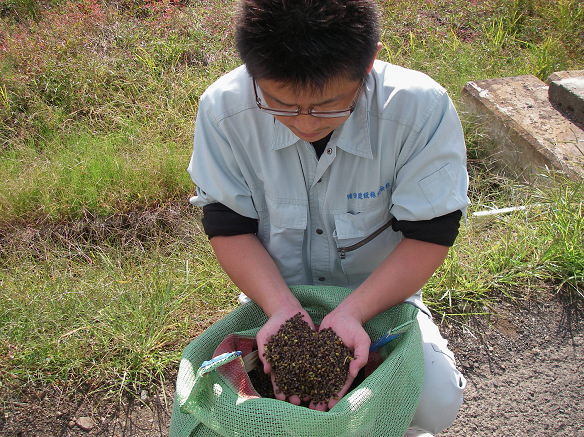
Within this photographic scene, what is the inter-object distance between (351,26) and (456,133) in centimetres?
58

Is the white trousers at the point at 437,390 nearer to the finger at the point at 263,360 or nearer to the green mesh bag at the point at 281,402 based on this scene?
the green mesh bag at the point at 281,402

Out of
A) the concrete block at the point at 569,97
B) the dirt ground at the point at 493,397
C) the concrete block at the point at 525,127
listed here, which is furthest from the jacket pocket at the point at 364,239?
the concrete block at the point at 569,97

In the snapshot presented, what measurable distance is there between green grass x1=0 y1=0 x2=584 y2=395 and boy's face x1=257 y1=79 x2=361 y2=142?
1.30m

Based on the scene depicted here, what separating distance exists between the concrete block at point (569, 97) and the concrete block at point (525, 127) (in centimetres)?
5

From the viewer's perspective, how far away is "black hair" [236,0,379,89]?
1.53 metres

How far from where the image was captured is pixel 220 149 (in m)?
2.06

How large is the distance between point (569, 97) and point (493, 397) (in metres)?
2.31

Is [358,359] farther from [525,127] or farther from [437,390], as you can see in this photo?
[525,127]

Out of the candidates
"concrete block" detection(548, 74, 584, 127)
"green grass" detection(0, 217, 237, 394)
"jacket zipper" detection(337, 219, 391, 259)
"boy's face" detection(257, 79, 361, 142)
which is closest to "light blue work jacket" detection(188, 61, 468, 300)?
"jacket zipper" detection(337, 219, 391, 259)

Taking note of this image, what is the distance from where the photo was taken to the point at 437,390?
202 centimetres

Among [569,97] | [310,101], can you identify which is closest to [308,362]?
[310,101]

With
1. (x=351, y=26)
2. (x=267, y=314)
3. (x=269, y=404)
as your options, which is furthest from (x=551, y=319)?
(x=351, y=26)

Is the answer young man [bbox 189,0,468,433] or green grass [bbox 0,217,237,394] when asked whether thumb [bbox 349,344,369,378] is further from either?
green grass [bbox 0,217,237,394]

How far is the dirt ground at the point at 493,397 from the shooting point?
243 cm
